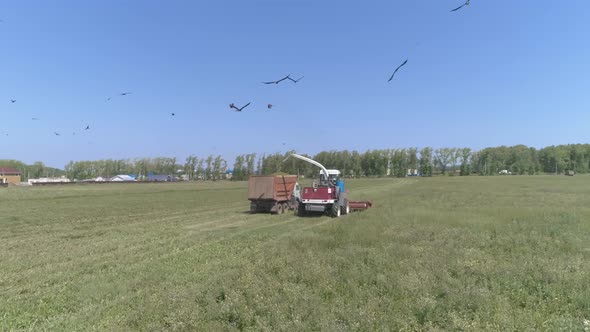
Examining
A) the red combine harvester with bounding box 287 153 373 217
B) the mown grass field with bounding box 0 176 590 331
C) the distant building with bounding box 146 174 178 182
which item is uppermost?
the distant building with bounding box 146 174 178 182

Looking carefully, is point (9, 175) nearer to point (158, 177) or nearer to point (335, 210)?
point (158, 177)

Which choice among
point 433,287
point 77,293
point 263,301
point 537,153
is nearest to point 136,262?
point 77,293

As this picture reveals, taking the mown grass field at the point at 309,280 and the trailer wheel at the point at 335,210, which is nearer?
the mown grass field at the point at 309,280

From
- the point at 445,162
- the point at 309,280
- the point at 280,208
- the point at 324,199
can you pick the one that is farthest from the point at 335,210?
the point at 445,162

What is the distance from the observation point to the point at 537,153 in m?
167

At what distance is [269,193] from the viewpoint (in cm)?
2747

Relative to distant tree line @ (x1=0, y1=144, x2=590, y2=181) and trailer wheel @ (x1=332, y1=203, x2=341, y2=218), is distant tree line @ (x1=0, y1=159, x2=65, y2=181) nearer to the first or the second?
distant tree line @ (x1=0, y1=144, x2=590, y2=181)

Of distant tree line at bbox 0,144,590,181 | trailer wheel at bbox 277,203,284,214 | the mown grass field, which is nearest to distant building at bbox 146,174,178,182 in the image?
distant tree line at bbox 0,144,590,181

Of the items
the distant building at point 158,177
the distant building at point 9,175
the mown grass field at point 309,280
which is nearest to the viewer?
the mown grass field at point 309,280

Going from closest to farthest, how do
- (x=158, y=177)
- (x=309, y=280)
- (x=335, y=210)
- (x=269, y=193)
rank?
(x=309, y=280) → (x=335, y=210) → (x=269, y=193) → (x=158, y=177)

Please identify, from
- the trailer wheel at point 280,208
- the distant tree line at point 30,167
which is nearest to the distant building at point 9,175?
the distant tree line at point 30,167

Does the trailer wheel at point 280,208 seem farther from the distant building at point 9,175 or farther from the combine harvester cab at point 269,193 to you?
the distant building at point 9,175

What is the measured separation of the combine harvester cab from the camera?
2745 centimetres

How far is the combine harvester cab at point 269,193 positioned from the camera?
1081 inches
